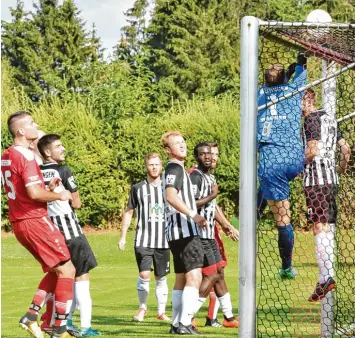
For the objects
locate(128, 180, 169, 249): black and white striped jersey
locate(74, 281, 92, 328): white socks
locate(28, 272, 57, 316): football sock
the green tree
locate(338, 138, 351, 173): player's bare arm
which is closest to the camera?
locate(28, 272, 57, 316): football sock

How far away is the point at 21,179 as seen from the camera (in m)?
8.29

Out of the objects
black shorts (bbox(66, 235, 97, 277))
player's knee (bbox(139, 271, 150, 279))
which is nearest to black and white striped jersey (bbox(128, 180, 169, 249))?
player's knee (bbox(139, 271, 150, 279))

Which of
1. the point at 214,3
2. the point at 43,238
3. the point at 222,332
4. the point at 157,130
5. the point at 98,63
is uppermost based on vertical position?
the point at 214,3

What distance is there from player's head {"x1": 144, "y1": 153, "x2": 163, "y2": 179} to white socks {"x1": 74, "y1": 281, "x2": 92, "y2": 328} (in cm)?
221

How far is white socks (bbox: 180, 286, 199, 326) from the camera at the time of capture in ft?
30.6

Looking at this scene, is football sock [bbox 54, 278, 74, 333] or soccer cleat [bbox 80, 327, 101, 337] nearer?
football sock [bbox 54, 278, 74, 333]

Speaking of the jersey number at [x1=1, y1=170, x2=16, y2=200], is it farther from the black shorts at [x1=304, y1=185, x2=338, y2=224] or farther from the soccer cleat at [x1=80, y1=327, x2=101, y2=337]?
the black shorts at [x1=304, y1=185, x2=338, y2=224]

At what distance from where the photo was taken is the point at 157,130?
2767 centimetres

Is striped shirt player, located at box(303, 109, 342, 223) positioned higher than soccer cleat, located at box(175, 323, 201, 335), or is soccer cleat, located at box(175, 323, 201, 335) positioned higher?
striped shirt player, located at box(303, 109, 342, 223)

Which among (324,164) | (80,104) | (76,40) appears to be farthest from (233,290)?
(76,40)

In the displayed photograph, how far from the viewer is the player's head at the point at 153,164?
37.0 ft

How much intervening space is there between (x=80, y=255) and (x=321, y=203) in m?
2.37

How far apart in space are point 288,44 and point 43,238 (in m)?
2.70

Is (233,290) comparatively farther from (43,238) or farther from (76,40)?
(76,40)
